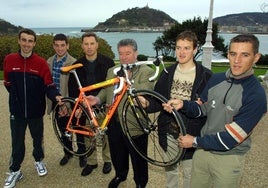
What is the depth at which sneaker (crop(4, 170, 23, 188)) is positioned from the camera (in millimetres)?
4520

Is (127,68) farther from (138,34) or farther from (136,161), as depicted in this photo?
(138,34)

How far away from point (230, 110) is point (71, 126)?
2918 millimetres

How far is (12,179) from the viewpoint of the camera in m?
4.59

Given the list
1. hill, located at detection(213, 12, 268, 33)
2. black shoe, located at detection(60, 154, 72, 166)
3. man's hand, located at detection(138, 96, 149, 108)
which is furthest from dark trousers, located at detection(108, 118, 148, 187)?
hill, located at detection(213, 12, 268, 33)

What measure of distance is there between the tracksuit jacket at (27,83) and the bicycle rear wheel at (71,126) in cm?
38

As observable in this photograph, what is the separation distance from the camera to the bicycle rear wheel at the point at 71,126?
14.7 feet

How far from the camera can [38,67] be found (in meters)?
4.36

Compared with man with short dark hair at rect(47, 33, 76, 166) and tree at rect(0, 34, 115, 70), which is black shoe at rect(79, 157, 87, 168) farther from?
tree at rect(0, 34, 115, 70)

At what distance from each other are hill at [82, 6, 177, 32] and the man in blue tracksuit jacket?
11714 centimetres

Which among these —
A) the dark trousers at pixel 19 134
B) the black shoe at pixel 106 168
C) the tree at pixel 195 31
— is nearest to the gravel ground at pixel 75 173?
the black shoe at pixel 106 168

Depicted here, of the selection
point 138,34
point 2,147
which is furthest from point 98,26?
point 2,147

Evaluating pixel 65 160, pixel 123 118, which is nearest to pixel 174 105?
pixel 123 118

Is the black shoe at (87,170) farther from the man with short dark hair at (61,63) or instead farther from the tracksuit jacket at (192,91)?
the tracksuit jacket at (192,91)

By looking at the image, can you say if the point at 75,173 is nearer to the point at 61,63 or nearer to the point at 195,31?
the point at 61,63
